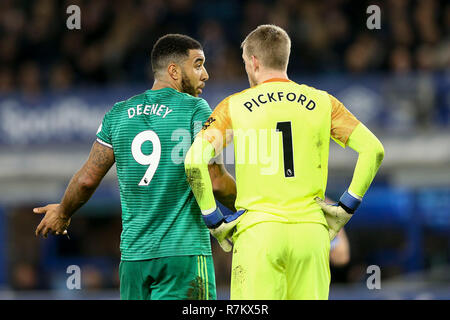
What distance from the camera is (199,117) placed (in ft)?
17.7

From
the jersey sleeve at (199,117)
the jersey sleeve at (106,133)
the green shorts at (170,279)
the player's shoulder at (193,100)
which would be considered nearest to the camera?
the green shorts at (170,279)

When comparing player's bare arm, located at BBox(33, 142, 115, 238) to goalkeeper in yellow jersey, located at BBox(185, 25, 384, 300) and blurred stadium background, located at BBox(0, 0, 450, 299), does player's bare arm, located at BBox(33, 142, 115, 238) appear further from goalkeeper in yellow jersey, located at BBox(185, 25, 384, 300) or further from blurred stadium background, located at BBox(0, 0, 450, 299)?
blurred stadium background, located at BBox(0, 0, 450, 299)

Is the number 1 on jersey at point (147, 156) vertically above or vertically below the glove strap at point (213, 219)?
above

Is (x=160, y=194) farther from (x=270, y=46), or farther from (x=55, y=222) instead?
(x=270, y=46)

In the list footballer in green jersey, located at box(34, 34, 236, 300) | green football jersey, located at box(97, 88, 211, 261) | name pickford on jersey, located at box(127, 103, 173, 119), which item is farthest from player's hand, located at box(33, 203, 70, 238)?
name pickford on jersey, located at box(127, 103, 173, 119)

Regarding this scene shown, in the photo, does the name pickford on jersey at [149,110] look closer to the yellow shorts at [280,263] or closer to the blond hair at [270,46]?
the blond hair at [270,46]

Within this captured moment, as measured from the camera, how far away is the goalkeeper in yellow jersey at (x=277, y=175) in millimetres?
→ 4887

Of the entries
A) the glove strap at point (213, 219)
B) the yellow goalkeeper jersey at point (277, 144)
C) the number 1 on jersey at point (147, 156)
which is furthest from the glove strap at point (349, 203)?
the number 1 on jersey at point (147, 156)

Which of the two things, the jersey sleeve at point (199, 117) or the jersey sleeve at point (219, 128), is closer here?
the jersey sleeve at point (219, 128)

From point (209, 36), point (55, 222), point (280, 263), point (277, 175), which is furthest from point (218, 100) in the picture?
point (280, 263)

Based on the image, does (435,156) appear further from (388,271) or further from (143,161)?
(143,161)

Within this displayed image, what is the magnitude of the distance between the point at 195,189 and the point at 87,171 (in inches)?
38.8

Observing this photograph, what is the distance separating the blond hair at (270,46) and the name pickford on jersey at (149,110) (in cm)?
69

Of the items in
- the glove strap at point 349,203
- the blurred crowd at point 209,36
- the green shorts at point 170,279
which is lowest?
the green shorts at point 170,279
